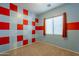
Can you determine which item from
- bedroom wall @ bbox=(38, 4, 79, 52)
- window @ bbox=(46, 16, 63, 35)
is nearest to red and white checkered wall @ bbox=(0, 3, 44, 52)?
window @ bbox=(46, 16, 63, 35)

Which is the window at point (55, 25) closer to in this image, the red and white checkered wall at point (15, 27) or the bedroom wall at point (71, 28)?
the bedroom wall at point (71, 28)

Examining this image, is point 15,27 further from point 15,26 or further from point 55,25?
point 55,25

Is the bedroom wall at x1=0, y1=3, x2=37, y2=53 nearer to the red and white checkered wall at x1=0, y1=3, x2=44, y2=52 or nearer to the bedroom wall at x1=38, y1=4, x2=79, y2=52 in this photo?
the red and white checkered wall at x1=0, y1=3, x2=44, y2=52

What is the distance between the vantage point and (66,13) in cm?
334

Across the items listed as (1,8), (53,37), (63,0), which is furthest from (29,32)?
(63,0)

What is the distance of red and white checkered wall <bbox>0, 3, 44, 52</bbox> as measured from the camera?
285cm

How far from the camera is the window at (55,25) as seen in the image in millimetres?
3932

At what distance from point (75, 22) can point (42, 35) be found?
2.34 meters

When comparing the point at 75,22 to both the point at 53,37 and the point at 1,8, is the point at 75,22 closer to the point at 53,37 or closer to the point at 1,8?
the point at 53,37

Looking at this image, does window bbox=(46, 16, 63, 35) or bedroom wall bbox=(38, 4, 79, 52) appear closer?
bedroom wall bbox=(38, 4, 79, 52)

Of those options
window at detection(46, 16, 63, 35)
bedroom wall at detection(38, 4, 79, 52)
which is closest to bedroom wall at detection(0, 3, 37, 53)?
window at detection(46, 16, 63, 35)

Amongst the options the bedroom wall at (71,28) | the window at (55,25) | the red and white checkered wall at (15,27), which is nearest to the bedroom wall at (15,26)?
the red and white checkered wall at (15,27)

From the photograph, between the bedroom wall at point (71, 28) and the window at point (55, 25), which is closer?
the bedroom wall at point (71, 28)

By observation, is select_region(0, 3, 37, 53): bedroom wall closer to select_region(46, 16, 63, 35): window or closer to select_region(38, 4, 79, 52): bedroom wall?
select_region(46, 16, 63, 35): window
